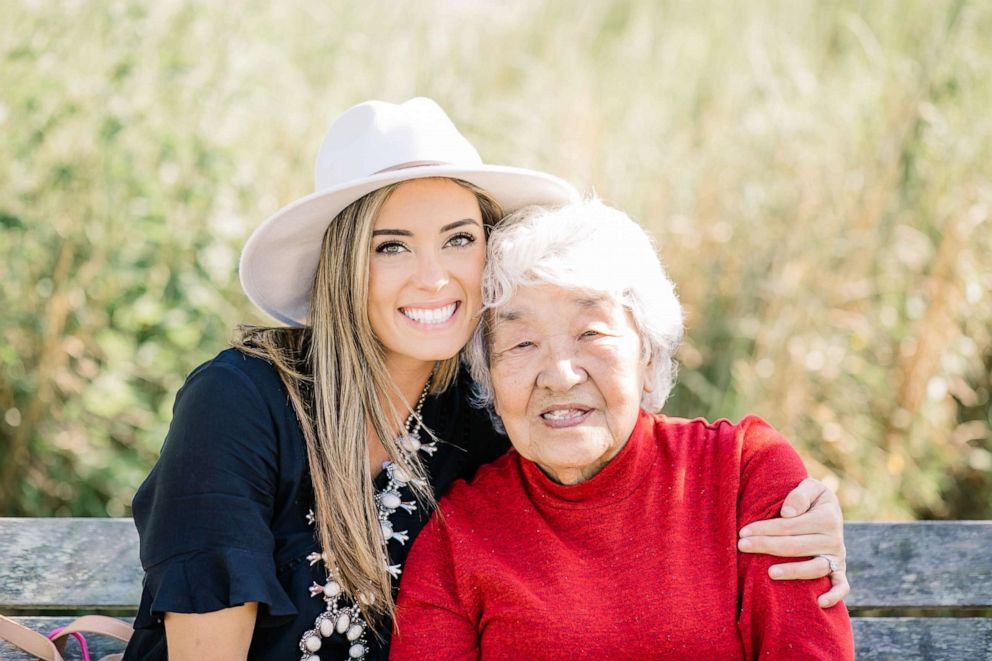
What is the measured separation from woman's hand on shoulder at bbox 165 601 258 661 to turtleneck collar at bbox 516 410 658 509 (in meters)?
0.66

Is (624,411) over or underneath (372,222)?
underneath

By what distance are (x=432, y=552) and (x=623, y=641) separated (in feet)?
1.50

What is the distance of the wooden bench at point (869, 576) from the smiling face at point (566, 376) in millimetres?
764

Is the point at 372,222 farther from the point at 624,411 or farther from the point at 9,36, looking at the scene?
the point at 9,36

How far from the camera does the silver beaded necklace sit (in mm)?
2072

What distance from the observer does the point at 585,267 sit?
2145mm

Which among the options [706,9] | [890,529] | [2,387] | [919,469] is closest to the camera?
[890,529]

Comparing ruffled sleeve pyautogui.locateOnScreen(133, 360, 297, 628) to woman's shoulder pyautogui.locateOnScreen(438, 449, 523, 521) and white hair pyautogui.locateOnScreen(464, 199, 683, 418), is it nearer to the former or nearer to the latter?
woman's shoulder pyautogui.locateOnScreen(438, 449, 523, 521)

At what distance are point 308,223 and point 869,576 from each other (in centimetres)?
159


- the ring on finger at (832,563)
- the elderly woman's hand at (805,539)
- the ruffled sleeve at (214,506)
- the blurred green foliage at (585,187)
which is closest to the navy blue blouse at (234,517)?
the ruffled sleeve at (214,506)

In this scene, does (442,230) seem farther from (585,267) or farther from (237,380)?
(237,380)

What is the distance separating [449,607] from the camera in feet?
6.97

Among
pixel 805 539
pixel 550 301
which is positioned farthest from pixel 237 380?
pixel 805 539

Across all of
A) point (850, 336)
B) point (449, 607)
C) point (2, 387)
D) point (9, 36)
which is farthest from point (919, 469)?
point (9, 36)
